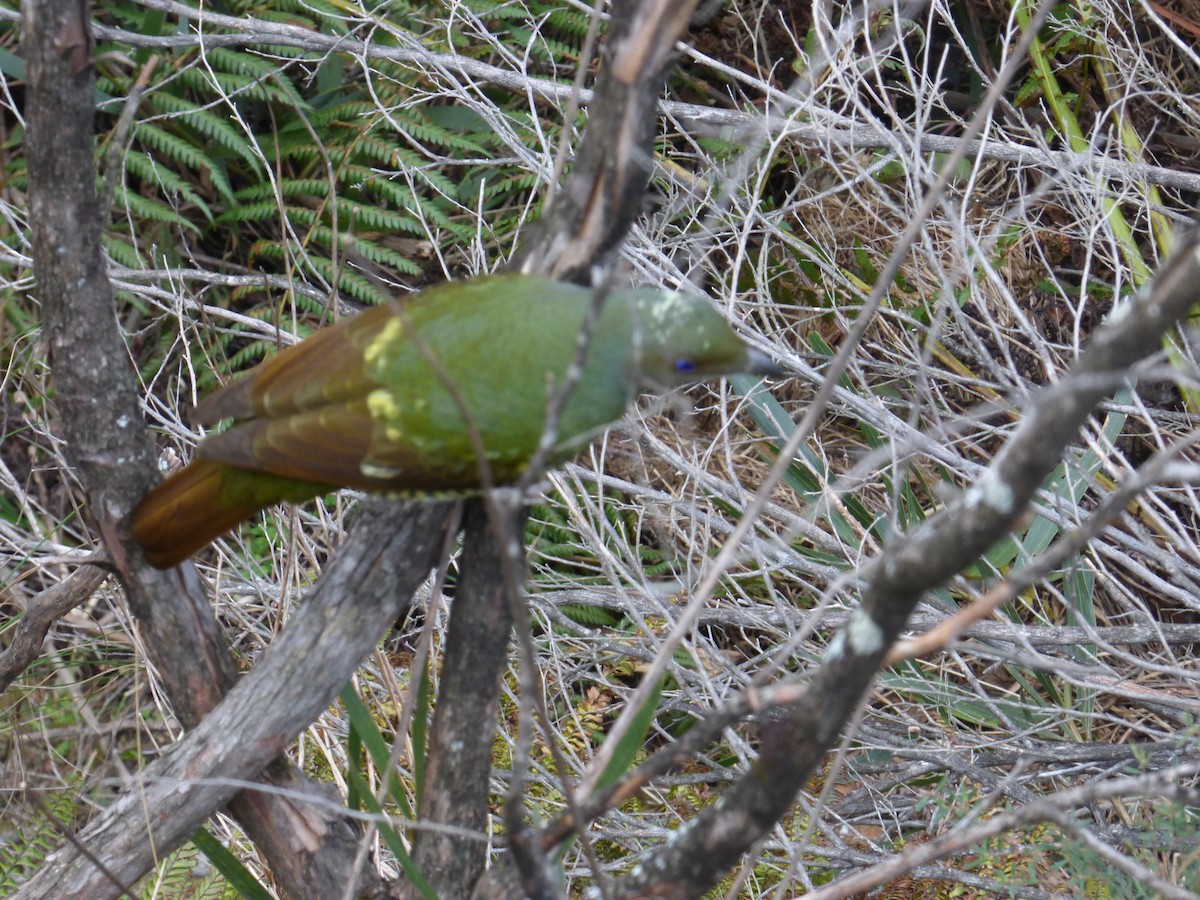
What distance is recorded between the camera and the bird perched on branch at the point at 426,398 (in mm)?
2076

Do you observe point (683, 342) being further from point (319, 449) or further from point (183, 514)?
point (183, 514)

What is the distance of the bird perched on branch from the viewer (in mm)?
2076

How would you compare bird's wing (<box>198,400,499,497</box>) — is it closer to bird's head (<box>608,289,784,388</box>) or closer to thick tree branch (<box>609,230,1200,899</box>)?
bird's head (<box>608,289,784,388</box>)

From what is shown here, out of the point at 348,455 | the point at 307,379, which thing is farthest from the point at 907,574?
the point at 307,379

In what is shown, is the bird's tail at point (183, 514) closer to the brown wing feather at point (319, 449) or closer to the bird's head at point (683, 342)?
the brown wing feather at point (319, 449)

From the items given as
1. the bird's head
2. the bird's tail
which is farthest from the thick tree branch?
the bird's tail

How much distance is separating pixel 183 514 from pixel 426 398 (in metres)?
0.48

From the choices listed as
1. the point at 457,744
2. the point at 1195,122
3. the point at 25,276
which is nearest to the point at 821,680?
the point at 457,744

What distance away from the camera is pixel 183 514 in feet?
6.73

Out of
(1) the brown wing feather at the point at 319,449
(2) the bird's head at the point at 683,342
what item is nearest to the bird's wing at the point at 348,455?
(1) the brown wing feather at the point at 319,449

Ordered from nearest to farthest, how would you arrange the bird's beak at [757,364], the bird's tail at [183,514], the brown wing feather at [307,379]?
1. the bird's tail at [183,514]
2. the brown wing feather at [307,379]
3. the bird's beak at [757,364]

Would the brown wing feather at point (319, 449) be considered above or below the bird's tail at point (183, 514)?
above

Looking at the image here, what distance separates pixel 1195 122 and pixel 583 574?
2726 mm

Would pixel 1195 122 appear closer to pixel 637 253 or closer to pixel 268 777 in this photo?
pixel 637 253
